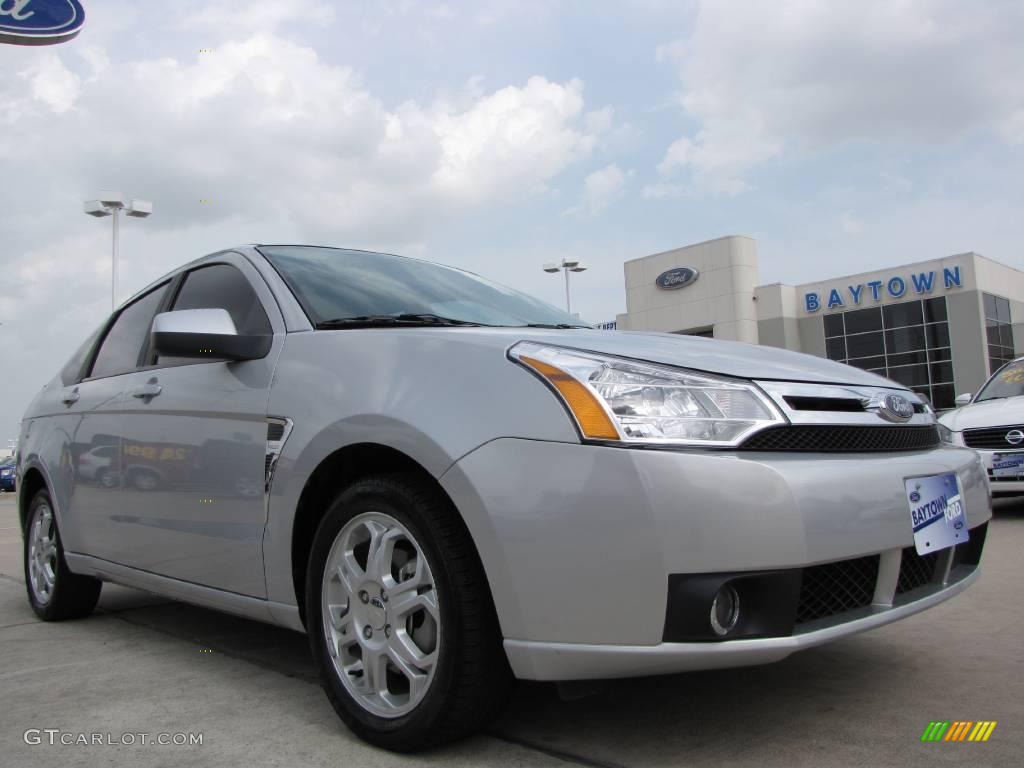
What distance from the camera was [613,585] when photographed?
2051 millimetres

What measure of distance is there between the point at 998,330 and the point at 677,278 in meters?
13.2

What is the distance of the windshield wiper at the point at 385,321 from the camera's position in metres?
2.88

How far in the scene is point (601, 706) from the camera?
270 centimetres

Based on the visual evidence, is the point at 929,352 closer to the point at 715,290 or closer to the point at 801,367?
the point at 715,290

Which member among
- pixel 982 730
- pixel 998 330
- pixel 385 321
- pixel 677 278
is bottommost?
pixel 982 730

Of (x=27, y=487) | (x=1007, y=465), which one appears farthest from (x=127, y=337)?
(x=1007, y=465)

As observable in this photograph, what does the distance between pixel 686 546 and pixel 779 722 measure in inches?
31.8

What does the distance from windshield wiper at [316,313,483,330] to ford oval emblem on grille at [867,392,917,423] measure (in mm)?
1233

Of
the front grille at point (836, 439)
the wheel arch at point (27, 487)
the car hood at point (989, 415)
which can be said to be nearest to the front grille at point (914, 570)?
the front grille at point (836, 439)

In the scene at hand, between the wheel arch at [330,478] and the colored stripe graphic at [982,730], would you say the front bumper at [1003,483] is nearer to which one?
the colored stripe graphic at [982,730]

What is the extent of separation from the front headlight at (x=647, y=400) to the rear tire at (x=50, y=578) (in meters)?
3.06

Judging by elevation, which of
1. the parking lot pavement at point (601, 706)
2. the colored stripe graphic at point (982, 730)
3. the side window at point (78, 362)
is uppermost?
the side window at point (78, 362)

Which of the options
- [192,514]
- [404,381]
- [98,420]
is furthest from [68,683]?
[404,381]

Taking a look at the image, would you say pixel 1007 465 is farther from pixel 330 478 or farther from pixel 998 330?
pixel 998 330
